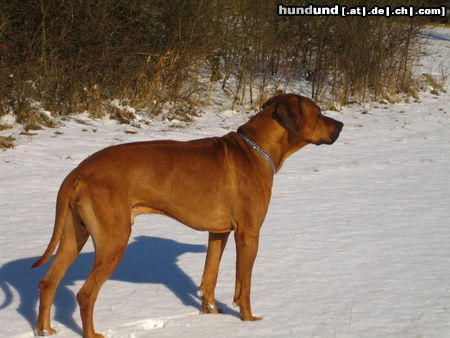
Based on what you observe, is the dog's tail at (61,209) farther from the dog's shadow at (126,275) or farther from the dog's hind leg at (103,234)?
the dog's shadow at (126,275)

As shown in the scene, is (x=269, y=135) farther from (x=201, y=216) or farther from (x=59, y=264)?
(x=59, y=264)

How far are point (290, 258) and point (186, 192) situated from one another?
6.66 feet

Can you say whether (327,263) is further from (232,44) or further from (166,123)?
(232,44)

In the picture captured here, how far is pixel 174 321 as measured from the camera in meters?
4.38

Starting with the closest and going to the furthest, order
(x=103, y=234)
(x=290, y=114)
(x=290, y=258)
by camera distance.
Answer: (x=103, y=234), (x=290, y=114), (x=290, y=258)

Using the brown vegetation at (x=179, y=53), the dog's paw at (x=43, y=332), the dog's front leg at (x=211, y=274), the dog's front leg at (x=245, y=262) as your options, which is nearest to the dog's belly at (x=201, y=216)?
the dog's front leg at (x=245, y=262)

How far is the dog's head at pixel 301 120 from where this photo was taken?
14.3ft

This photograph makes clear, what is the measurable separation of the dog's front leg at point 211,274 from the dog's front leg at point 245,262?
23 cm

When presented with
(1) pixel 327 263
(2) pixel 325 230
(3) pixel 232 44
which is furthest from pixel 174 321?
(3) pixel 232 44

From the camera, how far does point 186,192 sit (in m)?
4.09

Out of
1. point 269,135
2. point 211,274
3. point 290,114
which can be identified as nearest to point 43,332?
point 211,274

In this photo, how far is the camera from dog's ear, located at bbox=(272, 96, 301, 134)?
4.35 metres

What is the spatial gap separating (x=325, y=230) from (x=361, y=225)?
50cm

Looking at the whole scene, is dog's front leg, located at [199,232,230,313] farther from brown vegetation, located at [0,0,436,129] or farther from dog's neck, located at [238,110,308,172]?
brown vegetation, located at [0,0,436,129]
